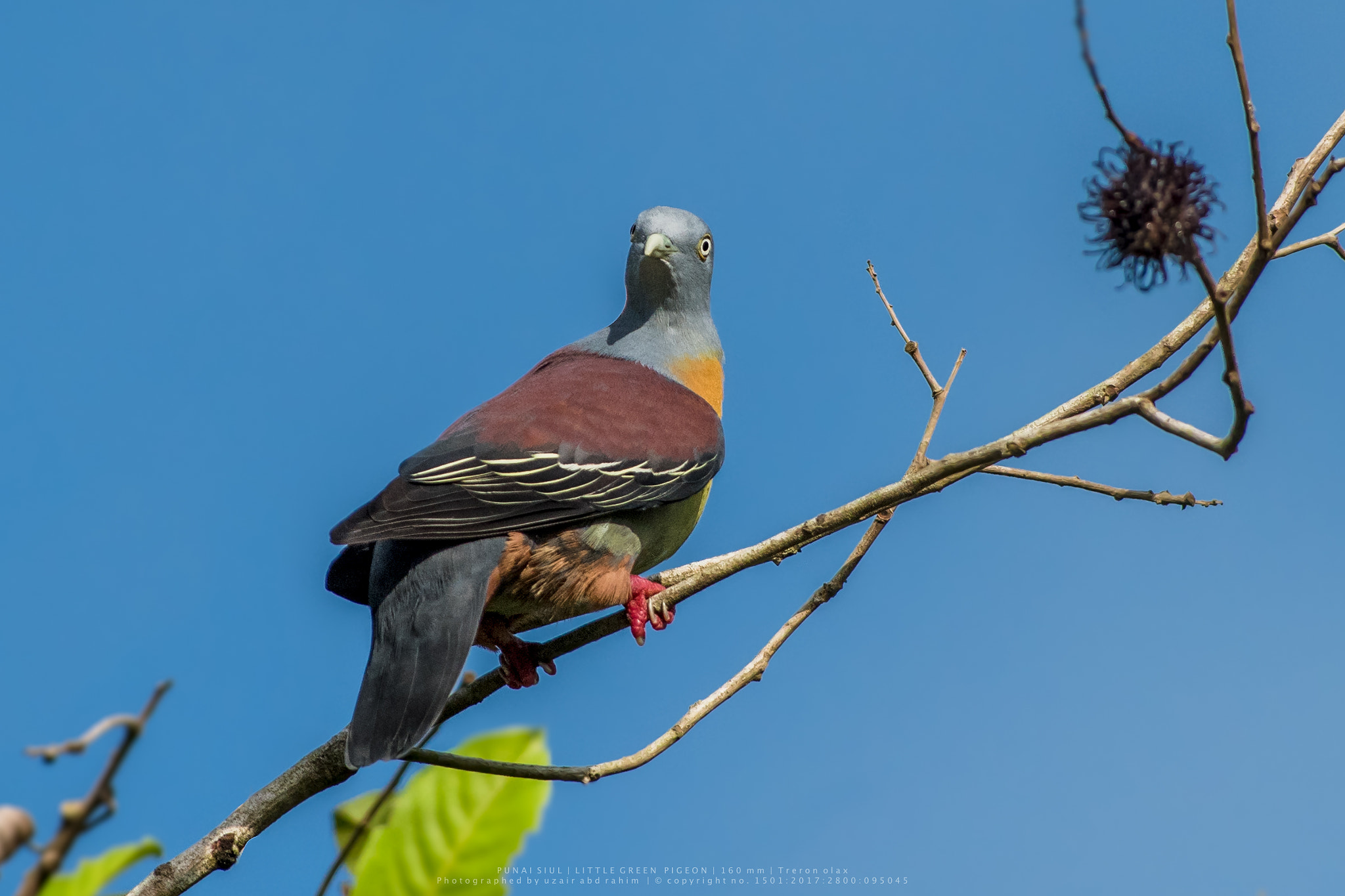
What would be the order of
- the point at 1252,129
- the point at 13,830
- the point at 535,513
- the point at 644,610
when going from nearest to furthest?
1. the point at 13,830
2. the point at 1252,129
3. the point at 535,513
4. the point at 644,610

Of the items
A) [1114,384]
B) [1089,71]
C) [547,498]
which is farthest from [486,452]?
[1089,71]

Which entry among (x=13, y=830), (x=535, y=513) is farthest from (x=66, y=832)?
(x=535, y=513)

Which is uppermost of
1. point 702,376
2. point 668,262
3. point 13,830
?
point 668,262

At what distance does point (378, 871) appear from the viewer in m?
3.12

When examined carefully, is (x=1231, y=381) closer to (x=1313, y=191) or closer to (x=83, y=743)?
(x=1313, y=191)

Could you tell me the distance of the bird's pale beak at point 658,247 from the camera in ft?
17.8

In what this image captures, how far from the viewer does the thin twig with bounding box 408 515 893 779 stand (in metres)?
3.17

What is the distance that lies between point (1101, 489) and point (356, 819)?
94.0 inches

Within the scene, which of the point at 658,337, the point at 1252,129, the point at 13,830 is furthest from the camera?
the point at 658,337

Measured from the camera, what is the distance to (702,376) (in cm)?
559

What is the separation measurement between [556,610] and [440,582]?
597mm

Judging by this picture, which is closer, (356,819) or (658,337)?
(356,819)

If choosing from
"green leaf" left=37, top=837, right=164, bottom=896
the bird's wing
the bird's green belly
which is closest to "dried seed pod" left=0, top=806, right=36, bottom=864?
"green leaf" left=37, top=837, right=164, bottom=896

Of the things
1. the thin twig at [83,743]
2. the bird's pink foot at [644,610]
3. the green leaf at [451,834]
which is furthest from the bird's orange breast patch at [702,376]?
the thin twig at [83,743]
